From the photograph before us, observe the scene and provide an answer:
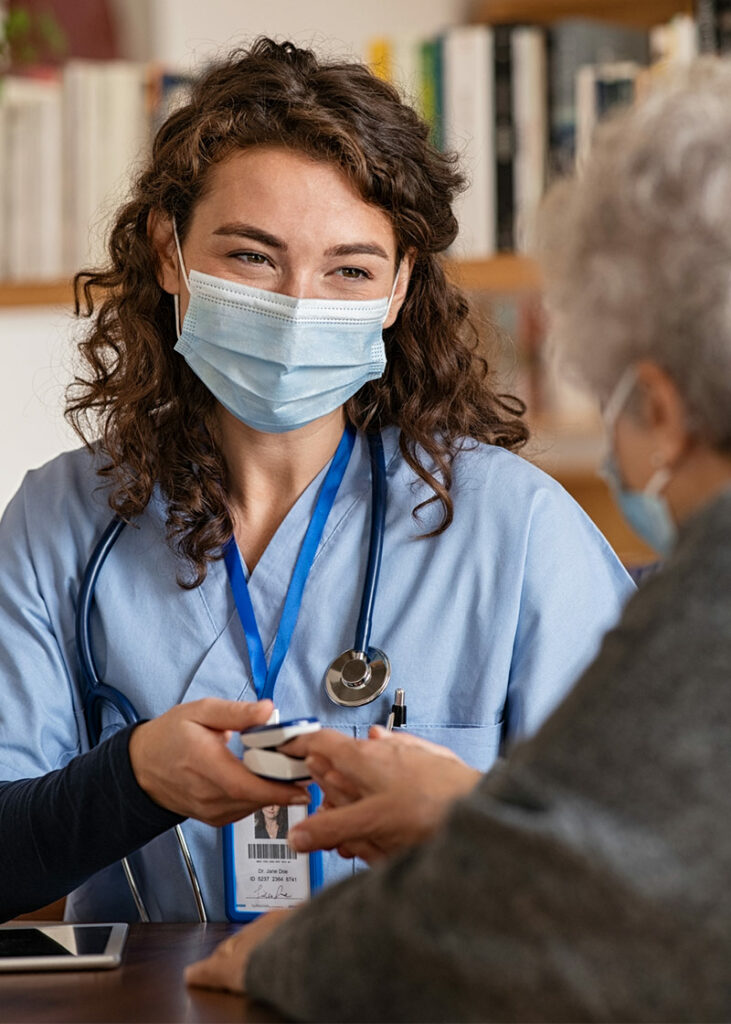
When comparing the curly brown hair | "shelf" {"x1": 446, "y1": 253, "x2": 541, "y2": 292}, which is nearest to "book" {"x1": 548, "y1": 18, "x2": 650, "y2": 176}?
"shelf" {"x1": 446, "y1": 253, "x2": 541, "y2": 292}

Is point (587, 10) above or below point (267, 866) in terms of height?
above

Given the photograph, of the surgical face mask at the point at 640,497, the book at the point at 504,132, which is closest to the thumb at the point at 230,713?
the surgical face mask at the point at 640,497

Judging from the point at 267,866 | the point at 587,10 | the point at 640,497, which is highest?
the point at 587,10

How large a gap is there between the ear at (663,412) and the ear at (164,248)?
0.88 m

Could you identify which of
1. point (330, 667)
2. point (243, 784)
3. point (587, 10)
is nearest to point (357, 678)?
point (330, 667)

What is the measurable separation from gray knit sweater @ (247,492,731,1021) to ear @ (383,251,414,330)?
0.93m

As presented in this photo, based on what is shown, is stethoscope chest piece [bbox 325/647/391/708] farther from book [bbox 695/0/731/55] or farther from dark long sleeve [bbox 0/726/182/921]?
book [bbox 695/0/731/55]

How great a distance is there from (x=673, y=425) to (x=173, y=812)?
0.63 m

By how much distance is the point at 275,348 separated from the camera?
1521mm

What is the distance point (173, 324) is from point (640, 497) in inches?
36.3

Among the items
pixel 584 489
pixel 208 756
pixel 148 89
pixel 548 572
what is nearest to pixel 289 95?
pixel 548 572

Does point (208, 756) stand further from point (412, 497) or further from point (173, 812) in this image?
point (412, 497)

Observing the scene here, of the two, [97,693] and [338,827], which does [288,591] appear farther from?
[338,827]

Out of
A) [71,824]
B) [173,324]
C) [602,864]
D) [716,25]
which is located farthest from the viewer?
[716,25]
